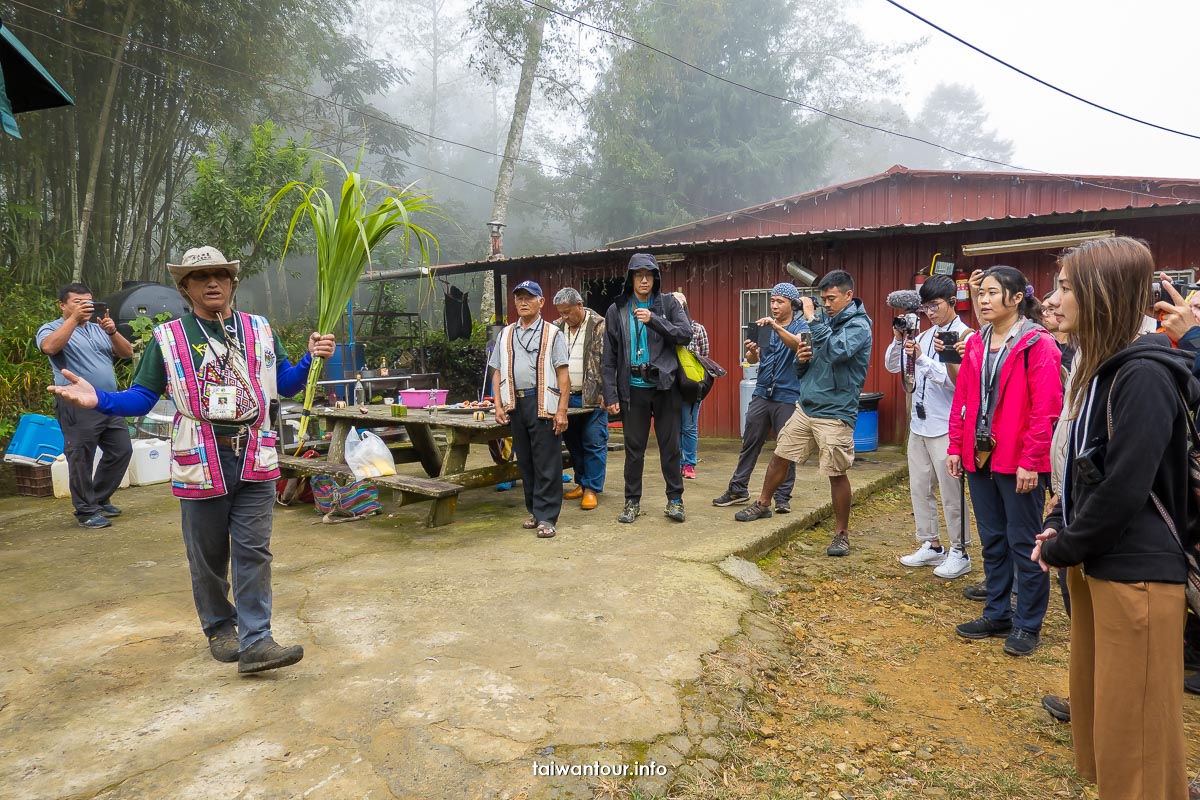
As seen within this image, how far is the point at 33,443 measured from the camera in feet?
21.6

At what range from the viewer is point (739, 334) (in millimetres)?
9531

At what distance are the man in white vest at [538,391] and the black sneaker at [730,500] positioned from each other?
1396mm

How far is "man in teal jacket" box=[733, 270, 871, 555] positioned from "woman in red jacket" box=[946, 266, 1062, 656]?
932 millimetres

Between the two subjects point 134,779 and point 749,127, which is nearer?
point 134,779

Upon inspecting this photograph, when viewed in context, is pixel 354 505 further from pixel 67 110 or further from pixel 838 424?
pixel 67 110

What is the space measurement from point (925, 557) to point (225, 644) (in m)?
3.99

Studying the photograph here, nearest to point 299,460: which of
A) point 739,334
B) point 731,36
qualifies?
point 739,334

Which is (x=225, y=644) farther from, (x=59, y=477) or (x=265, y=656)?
(x=59, y=477)

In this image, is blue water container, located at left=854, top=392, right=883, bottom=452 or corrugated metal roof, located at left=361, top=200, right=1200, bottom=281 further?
blue water container, located at left=854, top=392, right=883, bottom=452

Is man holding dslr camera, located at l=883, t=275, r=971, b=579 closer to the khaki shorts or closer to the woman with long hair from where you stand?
the khaki shorts

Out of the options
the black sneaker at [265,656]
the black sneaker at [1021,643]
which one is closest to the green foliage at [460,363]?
the black sneaker at [265,656]

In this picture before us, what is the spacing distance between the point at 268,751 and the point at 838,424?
140 inches

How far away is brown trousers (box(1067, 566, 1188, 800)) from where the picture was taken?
1727 mm

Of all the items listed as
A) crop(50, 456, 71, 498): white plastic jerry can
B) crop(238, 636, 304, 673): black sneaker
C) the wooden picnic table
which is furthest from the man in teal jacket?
crop(50, 456, 71, 498): white plastic jerry can
